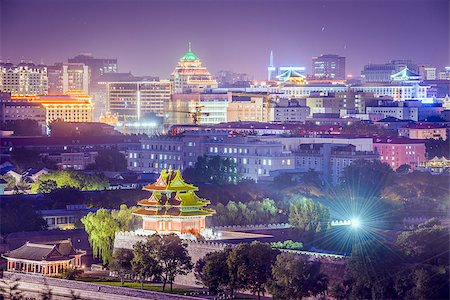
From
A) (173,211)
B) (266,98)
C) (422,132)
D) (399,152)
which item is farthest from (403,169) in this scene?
(266,98)

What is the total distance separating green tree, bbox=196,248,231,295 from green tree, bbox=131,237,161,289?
47.8 inches

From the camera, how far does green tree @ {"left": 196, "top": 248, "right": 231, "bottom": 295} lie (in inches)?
1341

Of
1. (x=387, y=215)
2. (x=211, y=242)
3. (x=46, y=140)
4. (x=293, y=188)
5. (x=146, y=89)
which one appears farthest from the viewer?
(x=146, y=89)

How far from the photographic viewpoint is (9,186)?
5288cm

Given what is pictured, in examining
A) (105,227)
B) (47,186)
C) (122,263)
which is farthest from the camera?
(47,186)

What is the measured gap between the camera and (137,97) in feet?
334

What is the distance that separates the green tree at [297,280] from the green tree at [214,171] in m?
20.5

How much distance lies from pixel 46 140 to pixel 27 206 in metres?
26.4

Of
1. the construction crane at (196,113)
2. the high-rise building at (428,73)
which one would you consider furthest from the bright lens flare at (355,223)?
the high-rise building at (428,73)

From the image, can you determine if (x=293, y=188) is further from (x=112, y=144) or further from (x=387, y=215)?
(x=112, y=144)

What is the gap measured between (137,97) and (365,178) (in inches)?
1995

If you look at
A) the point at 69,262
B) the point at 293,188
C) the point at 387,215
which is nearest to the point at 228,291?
the point at 69,262

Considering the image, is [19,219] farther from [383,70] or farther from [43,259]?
[383,70]

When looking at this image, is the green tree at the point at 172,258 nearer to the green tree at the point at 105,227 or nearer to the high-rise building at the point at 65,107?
the green tree at the point at 105,227
